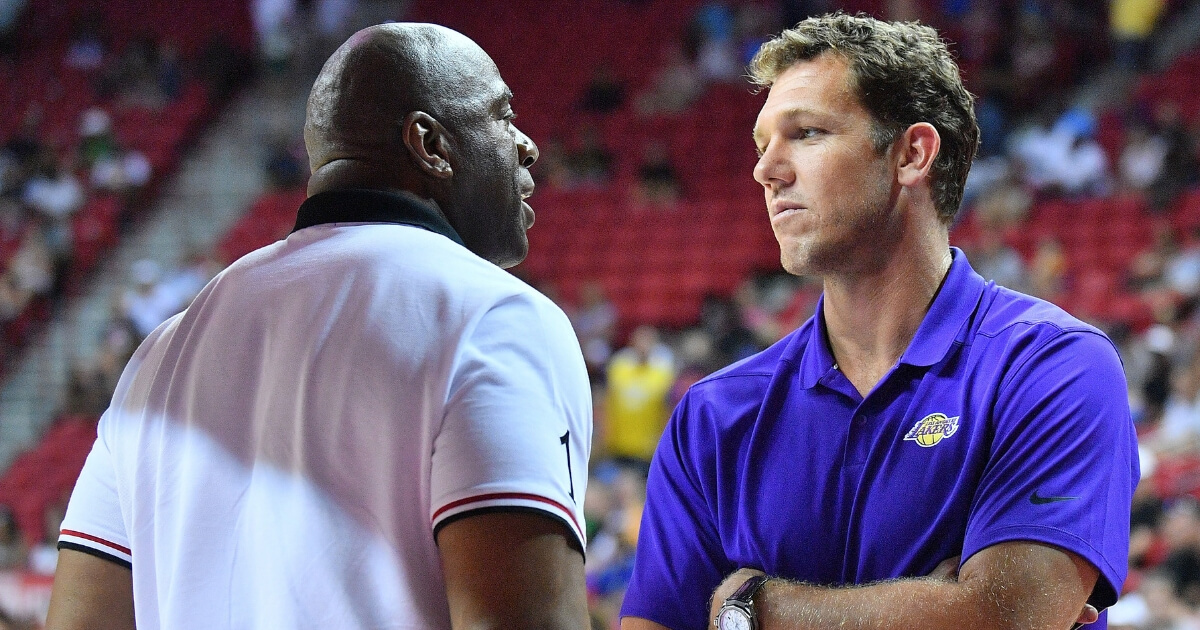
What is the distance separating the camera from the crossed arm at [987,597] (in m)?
1.74

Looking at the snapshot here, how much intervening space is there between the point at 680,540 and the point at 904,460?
1.39ft

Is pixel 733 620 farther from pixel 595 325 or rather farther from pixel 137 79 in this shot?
pixel 137 79

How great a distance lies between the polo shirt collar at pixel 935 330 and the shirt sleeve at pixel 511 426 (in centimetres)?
78

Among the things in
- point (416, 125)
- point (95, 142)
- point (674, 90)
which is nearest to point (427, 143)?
point (416, 125)

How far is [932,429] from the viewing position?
1932 millimetres

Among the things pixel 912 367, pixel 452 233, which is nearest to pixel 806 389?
pixel 912 367

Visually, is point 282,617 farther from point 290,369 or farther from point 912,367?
point 912,367

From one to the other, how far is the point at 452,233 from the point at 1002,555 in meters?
0.91

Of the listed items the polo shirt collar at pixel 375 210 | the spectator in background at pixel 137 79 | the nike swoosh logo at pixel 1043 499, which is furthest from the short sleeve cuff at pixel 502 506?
the spectator in background at pixel 137 79

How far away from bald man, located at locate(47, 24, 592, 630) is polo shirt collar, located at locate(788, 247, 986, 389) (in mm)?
709

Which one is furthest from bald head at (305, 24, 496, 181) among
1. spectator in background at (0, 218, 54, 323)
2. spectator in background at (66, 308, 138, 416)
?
spectator in background at (0, 218, 54, 323)

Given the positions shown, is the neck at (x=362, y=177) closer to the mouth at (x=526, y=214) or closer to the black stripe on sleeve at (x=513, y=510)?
the mouth at (x=526, y=214)

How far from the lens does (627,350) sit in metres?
10.3

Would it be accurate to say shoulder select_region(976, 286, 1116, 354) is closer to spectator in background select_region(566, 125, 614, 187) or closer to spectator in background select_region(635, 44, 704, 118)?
spectator in background select_region(566, 125, 614, 187)
